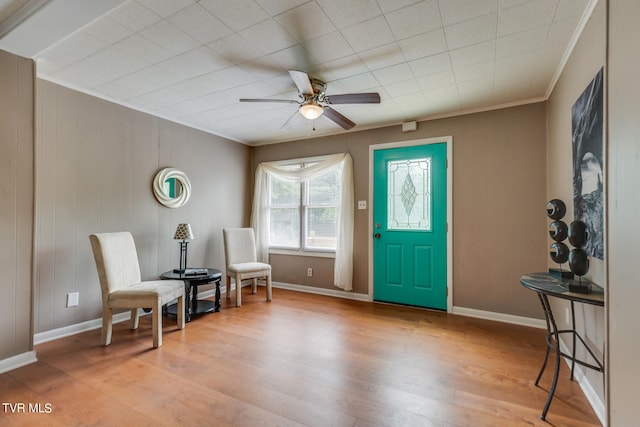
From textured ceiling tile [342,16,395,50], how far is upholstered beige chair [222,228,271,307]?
2.90m

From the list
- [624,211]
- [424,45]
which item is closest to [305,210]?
[424,45]

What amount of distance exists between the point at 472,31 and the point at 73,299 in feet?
13.6

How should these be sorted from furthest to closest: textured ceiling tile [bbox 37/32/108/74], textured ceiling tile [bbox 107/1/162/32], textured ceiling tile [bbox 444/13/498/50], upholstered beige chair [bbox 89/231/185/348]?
upholstered beige chair [bbox 89/231/185/348] → textured ceiling tile [bbox 37/32/108/74] → textured ceiling tile [bbox 444/13/498/50] → textured ceiling tile [bbox 107/1/162/32]

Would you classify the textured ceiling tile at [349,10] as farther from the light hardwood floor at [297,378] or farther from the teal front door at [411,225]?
the light hardwood floor at [297,378]

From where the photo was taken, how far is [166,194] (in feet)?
11.9

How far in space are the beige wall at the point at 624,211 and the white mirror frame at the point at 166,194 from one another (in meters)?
3.98

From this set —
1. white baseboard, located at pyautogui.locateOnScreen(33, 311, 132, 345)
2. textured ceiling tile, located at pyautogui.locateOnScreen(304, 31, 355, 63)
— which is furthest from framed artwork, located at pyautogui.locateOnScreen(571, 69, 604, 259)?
white baseboard, located at pyautogui.locateOnScreen(33, 311, 132, 345)

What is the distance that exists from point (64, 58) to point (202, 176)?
6.52ft

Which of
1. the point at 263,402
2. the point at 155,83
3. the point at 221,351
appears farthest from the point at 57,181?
the point at 263,402

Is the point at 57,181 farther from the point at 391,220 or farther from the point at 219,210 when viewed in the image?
the point at 391,220

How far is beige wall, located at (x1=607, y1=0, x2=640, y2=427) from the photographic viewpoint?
108 cm

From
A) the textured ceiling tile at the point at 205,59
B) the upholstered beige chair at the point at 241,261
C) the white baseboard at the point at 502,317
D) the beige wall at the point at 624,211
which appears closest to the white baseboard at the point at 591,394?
the beige wall at the point at 624,211

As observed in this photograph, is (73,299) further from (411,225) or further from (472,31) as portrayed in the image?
(472,31)

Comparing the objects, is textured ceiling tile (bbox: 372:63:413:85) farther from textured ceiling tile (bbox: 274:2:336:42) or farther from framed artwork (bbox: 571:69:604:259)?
framed artwork (bbox: 571:69:604:259)
